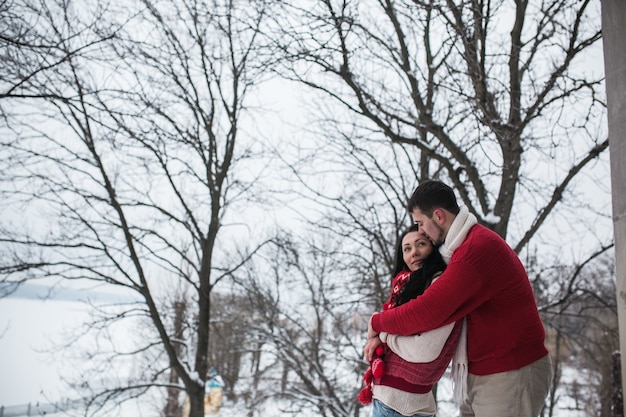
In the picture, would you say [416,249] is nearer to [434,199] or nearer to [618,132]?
[434,199]

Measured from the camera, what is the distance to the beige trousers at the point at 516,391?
1841 mm

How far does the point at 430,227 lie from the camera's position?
2.07 m

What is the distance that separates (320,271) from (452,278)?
28.7 feet

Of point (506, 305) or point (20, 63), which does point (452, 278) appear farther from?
point (20, 63)

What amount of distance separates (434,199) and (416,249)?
0.98 ft

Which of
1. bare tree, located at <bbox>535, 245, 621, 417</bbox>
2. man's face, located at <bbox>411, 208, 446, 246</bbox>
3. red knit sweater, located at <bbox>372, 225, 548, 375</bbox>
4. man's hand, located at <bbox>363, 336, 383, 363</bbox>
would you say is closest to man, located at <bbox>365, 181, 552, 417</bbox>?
red knit sweater, located at <bbox>372, 225, 548, 375</bbox>

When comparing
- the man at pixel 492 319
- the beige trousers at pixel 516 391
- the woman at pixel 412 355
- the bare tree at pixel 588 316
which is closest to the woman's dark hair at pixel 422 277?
the woman at pixel 412 355

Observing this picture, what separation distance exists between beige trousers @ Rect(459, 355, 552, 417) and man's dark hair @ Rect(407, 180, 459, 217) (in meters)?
0.66

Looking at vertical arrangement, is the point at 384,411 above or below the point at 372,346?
below

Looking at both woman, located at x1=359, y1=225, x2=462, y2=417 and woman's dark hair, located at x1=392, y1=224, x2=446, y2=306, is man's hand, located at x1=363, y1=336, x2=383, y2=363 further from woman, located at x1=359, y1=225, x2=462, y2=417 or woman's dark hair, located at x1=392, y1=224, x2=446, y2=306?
woman's dark hair, located at x1=392, y1=224, x2=446, y2=306

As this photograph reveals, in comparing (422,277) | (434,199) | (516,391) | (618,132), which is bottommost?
(516,391)

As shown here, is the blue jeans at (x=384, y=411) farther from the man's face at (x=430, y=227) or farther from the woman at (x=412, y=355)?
the man's face at (x=430, y=227)

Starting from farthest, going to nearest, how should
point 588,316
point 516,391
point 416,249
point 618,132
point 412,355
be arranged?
point 588,316 → point 416,249 → point 412,355 → point 516,391 → point 618,132

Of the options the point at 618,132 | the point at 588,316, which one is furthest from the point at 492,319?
the point at 588,316
